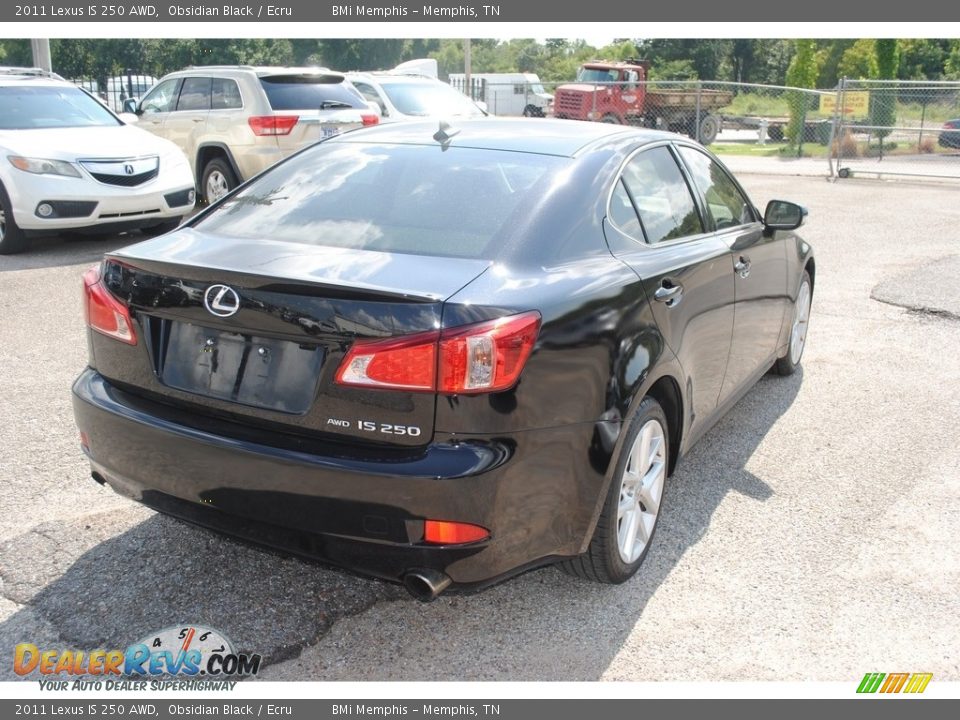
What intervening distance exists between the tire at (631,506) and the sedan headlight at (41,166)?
7.41m

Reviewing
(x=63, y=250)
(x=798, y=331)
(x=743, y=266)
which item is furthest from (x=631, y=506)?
(x=63, y=250)

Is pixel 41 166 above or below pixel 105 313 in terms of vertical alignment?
above

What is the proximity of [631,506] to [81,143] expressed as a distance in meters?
7.88

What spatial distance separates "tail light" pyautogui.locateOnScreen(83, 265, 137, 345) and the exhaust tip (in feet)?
3.99

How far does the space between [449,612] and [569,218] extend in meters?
1.44

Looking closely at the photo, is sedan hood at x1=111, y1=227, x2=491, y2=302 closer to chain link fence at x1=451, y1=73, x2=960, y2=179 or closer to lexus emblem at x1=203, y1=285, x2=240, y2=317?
lexus emblem at x1=203, y1=285, x2=240, y2=317

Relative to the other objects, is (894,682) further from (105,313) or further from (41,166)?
(41,166)

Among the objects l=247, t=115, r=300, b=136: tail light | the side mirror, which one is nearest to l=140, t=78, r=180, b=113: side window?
l=247, t=115, r=300, b=136: tail light

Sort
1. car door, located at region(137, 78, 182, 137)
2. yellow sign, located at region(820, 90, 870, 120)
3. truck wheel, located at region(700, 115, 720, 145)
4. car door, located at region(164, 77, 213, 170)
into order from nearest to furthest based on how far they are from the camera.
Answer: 1. car door, located at region(164, 77, 213, 170)
2. car door, located at region(137, 78, 182, 137)
3. yellow sign, located at region(820, 90, 870, 120)
4. truck wheel, located at region(700, 115, 720, 145)

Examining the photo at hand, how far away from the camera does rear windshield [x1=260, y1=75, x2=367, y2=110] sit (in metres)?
11.4

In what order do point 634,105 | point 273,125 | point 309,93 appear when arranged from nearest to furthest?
point 273,125
point 309,93
point 634,105

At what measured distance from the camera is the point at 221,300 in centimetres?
283

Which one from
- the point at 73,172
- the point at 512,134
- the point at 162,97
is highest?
the point at 162,97

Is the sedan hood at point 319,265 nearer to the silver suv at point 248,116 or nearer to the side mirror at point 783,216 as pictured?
the side mirror at point 783,216
